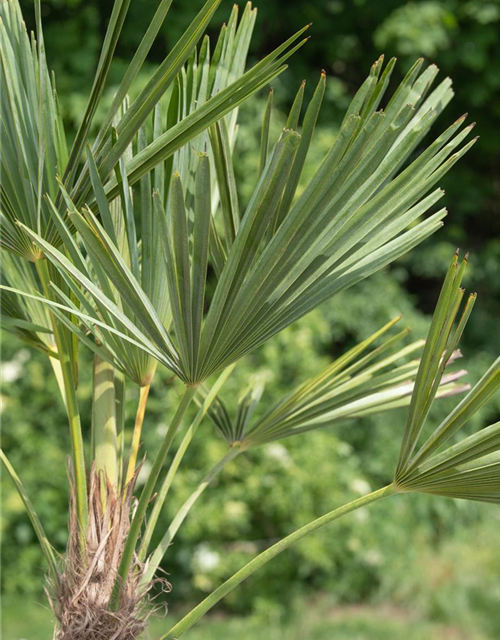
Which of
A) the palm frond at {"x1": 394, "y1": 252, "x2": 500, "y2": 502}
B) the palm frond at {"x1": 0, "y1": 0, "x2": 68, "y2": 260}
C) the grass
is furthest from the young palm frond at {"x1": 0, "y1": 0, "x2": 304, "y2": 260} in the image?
the grass

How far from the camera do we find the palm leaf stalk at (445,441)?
0.88m

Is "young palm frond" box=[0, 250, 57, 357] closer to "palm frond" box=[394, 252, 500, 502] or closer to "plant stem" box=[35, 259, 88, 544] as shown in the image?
"plant stem" box=[35, 259, 88, 544]

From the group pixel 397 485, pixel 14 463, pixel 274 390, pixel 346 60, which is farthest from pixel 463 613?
pixel 346 60

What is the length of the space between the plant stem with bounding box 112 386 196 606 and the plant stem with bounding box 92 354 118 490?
2.9 inches

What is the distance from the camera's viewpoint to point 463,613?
3371mm

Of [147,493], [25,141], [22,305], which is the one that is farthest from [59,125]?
[147,493]

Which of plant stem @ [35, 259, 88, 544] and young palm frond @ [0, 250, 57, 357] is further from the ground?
young palm frond @ [0, 250, 57, 357]

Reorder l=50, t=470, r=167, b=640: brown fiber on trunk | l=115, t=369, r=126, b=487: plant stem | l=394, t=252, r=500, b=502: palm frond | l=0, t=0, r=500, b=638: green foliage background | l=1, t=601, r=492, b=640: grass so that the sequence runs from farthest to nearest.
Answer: l=0, t=0, r=500, b=638: green foliage background, l=1, t=601, r=492, b=640: grass, l=115, t=369, r=126, b=487: plant stem, l=50, t=470, r=167, b=640: brown fiber on trunk, l=394, t=252, r=500, b=502: palm frond

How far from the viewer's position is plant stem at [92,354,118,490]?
1.07 metres

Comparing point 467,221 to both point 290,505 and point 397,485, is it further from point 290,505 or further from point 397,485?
point 397,485

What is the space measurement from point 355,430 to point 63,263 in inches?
134

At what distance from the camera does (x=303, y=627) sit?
3.30 metres

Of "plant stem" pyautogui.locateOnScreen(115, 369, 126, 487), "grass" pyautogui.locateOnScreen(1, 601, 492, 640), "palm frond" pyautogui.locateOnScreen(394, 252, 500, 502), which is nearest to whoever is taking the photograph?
"palm frond" pyautogui.locateOnScreen(394, 252, 500, 502)

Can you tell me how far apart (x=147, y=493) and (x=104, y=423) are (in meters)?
0.15
